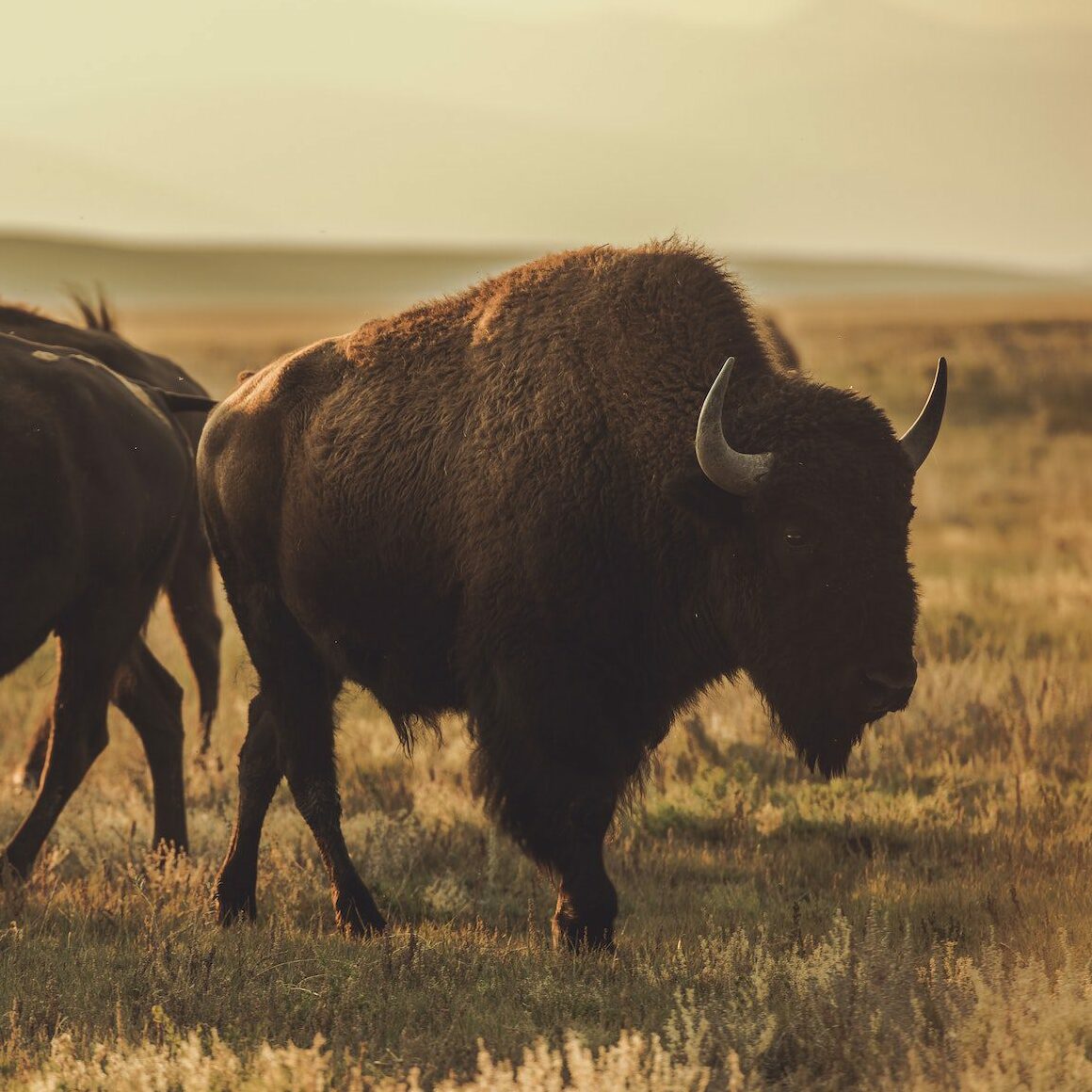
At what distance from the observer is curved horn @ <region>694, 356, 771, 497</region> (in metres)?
5.30

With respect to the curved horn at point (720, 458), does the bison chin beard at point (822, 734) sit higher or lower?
lower

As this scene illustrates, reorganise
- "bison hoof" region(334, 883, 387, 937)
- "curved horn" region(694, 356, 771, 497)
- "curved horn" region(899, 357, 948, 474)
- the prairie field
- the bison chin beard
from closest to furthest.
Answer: the prairie field
"curved horn" region(694, 356, 771, 497)
the bison chin beard
"curved horn" region(899, 357, 948, 474)
"bison hoof" region(334, 883, 387, 937)

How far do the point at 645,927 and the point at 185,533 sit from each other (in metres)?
3.84

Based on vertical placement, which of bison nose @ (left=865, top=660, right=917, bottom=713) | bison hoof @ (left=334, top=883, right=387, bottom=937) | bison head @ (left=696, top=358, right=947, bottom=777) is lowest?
bison hoof @ (left=334, top=883, right=387, bottom=937)

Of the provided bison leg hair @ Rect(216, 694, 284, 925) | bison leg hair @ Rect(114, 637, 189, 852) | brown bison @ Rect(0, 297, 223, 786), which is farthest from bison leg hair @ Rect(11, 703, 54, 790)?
bison leg hair @ Rect(216, 694, 284, 925)

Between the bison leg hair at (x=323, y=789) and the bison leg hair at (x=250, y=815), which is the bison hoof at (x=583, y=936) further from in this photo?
the bison leg hair at (x=250, y=815)

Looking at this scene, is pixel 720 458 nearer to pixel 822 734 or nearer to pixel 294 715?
pixel 822 734

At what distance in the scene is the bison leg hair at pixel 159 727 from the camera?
7.53 metres

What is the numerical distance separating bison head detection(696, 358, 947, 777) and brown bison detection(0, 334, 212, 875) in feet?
9.00

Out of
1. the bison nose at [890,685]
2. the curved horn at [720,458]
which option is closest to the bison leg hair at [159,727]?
the curved horn at [720,458]

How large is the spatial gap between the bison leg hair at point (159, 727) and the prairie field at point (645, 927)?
0.17 meters

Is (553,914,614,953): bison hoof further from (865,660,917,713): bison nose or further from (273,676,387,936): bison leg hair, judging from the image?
(865,660,917,713): bison nose

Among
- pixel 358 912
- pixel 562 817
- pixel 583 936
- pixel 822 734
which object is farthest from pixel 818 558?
pixel 358 912

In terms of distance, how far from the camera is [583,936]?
227 inches
